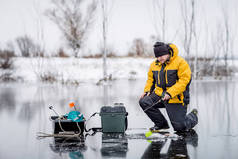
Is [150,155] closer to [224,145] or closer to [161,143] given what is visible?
[161,143]

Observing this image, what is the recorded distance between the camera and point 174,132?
3752mm

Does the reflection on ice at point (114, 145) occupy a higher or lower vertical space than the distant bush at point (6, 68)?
lower

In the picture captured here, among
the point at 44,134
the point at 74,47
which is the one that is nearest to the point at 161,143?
the point at 44,134

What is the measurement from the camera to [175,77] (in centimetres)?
363

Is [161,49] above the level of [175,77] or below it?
above

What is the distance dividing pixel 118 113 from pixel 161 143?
30.9 inches

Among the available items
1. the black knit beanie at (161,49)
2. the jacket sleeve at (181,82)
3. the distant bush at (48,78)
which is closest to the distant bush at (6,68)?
the distant bush at (48,78)

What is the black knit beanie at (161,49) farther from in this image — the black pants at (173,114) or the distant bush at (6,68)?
the distant bush at (6,68)

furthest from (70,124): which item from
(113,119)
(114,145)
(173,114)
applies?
(173,114)

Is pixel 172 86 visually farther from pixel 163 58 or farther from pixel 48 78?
pixel 48 78

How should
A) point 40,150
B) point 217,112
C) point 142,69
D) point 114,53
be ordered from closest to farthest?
point 40,150 < point 217,112 < point 142,69 < point 114,53

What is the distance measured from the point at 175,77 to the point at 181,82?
0.17m

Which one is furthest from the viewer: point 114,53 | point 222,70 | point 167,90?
point 114,53

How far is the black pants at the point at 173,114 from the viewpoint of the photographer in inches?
142
